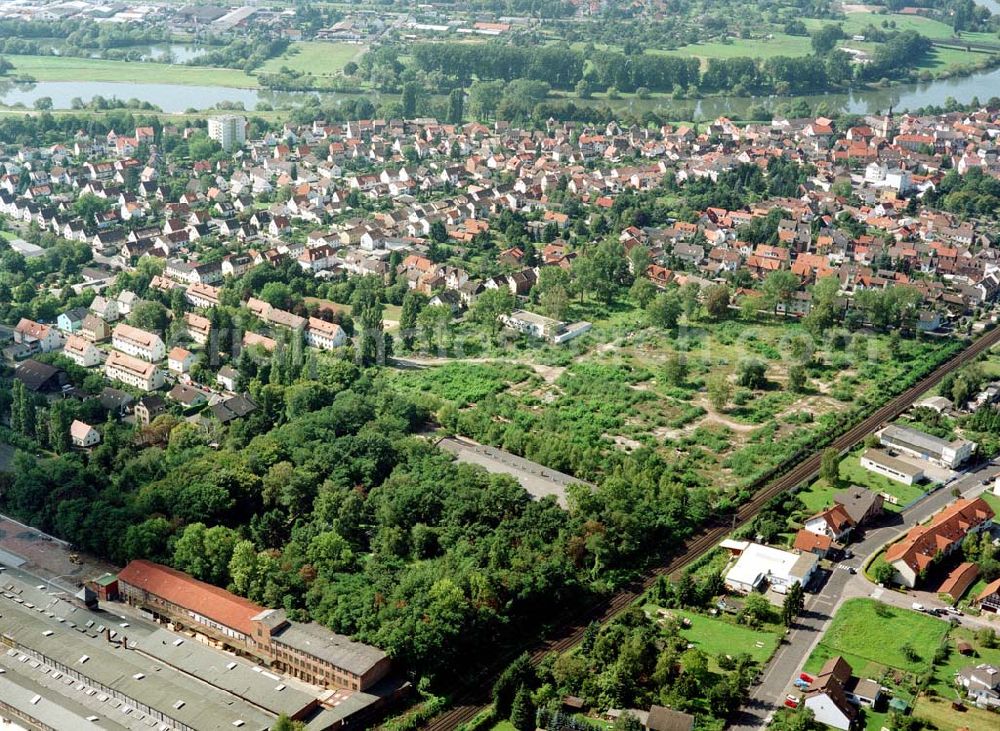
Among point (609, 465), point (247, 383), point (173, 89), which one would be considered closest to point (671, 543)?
point (609, 465)

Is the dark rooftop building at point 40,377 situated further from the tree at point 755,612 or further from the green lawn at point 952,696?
the green lawn at point 952,696

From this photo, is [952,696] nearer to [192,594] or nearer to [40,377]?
[192,594]

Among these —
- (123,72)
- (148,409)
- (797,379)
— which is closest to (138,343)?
(148,409)

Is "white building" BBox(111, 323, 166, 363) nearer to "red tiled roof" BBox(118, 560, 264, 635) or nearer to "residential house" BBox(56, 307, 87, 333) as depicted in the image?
"residential house" BBox(56, 307, 87, 333)

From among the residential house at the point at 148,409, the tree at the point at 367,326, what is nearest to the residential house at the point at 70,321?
the residential house at the point at 148,409

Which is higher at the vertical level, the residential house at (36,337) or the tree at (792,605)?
the residential house at (36,337)

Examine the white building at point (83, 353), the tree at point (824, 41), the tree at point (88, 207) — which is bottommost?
the white building at point (83, 353)

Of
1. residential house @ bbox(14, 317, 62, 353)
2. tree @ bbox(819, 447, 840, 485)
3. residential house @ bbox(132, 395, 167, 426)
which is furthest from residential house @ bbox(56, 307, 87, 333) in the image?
tree @ bbox(819, 447, 840, 485)
